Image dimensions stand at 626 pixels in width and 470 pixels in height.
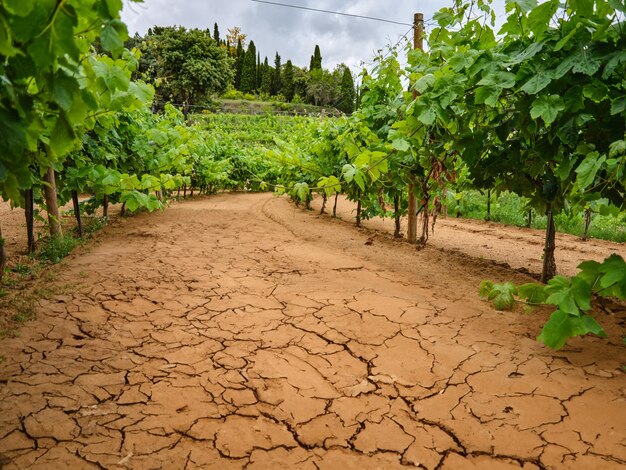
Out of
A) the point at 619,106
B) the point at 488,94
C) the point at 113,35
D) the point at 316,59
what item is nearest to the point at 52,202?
the point at 113,35

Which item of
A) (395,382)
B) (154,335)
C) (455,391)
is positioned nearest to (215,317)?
(154,335)

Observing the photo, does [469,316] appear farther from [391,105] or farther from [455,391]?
[391,105]

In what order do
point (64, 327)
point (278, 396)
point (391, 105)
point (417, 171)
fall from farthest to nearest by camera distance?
point (391, 105)
point (417, 171)
point (64, 327)
point (278, 396)

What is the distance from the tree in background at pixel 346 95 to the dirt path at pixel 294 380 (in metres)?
45.8

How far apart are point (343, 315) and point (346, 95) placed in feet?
158

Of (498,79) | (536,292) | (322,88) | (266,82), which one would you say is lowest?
(536,292)

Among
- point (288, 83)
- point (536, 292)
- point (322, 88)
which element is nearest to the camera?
point (536, 292)

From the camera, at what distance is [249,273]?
4129 mm

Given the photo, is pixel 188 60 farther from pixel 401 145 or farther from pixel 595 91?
pixel 595 91

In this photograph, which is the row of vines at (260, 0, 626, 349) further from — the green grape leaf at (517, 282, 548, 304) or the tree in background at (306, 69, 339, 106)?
the tree in background at (306, 69, 339, 106)

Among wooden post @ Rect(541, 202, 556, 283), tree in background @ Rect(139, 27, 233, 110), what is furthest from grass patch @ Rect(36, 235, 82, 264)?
tree in background @ Rect(139, 27, 233, 110)

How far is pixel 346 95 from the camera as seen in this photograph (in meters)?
47.6

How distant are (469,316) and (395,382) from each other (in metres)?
1.22

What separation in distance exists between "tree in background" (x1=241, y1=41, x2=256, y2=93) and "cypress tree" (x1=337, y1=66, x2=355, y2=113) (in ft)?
39.3
